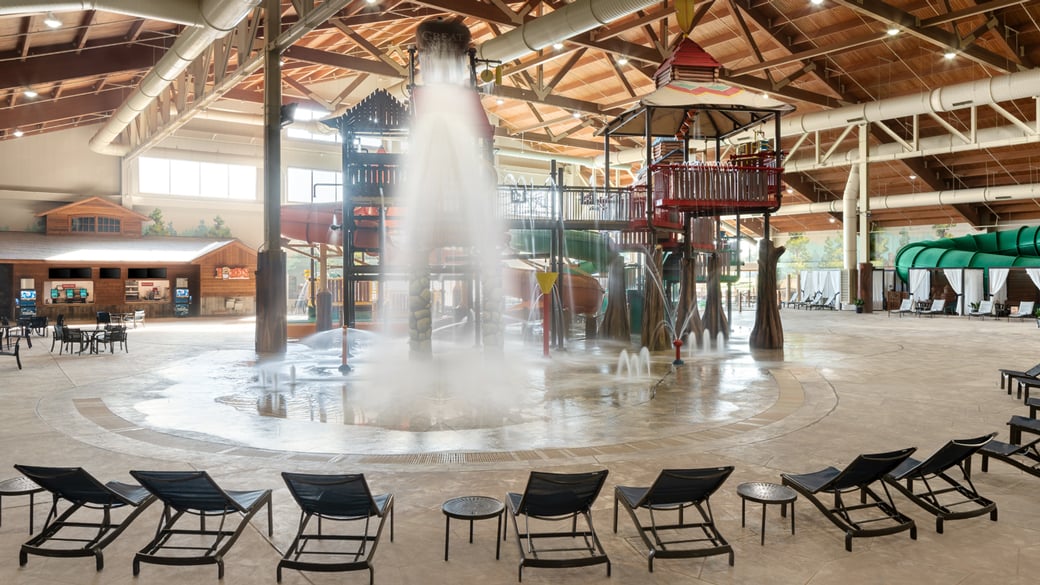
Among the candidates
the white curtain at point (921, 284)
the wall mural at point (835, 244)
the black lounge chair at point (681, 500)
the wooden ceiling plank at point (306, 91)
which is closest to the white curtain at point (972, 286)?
the white curtain at point (921, 284)

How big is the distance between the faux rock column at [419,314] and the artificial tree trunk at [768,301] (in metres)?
8.52

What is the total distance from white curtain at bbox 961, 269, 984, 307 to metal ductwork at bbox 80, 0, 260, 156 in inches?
1342

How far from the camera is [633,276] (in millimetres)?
28109

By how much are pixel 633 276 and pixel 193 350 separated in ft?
58.5

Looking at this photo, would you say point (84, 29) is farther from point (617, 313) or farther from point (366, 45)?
point (617, 313)

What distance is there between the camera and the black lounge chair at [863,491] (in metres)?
4.55

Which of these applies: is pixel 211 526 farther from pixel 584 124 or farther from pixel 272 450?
pixel 584 124

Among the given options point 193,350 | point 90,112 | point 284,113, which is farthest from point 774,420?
point 90,112

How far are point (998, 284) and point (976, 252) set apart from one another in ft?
8.43

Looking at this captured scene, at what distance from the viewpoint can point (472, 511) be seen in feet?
14.6

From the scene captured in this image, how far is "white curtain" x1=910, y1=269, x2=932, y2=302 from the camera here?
34.2 metres

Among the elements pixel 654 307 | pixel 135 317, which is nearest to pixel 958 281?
pixel 654 307

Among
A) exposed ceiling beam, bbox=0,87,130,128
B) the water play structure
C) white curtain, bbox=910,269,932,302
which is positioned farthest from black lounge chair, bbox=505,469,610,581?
white curtain, bbox=910,269,932,302

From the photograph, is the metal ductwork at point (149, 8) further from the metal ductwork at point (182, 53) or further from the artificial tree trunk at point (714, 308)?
the artificial tree trunk at point (714, 308)
